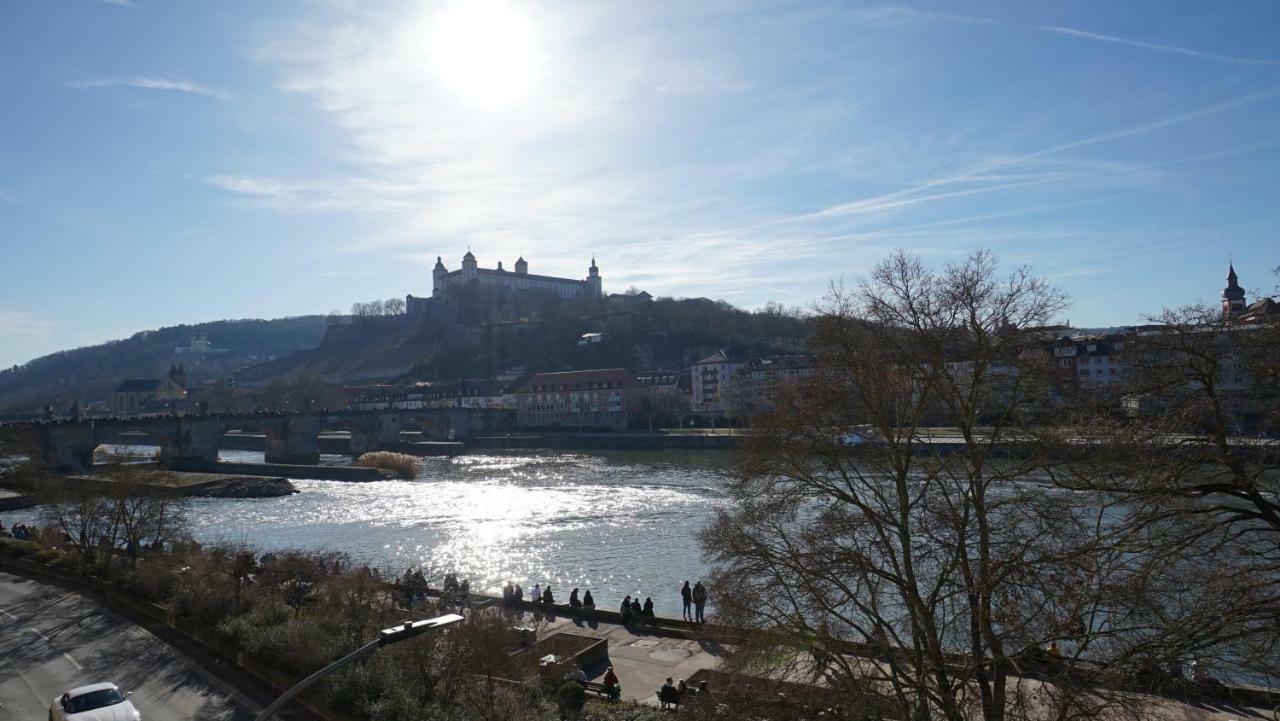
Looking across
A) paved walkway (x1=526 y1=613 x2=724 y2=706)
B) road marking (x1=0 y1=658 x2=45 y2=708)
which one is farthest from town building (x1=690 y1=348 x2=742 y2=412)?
road marking (x1=0 y1=658 x2=45 y2=708)

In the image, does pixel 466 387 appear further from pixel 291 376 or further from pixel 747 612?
pixel 747 612

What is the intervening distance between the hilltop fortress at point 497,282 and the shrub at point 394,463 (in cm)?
9458

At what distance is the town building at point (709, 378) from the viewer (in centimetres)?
8850

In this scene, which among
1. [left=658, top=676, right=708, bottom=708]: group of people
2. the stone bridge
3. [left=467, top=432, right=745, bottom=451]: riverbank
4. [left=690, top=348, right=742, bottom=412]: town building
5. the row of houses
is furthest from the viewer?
[left=690, top=348, right=742, bottom=412]: town building

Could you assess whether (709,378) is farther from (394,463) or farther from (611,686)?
(611,686)

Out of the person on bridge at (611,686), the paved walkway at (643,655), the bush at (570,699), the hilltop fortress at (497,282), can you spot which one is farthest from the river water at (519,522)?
the hilltop fortress at (497,282)

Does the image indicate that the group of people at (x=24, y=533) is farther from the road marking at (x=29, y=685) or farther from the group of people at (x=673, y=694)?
the group of people at (x=673, y=694)

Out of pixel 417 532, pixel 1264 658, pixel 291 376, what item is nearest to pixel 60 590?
pixel 417 532

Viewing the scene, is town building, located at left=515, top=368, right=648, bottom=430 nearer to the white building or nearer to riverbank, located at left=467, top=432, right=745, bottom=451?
riverbank, located at left=467, top=432, right=745, bottom=451

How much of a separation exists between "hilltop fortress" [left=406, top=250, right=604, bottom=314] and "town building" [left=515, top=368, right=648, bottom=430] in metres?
63.0

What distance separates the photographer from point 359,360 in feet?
497

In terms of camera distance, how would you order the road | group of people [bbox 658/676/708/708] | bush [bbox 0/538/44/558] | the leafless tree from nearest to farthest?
the leafless tree < group of people [bbox 658/676/708/708] < the road < bush [bbox 0/538/44/558]

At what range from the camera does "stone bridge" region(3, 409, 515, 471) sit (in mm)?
54938

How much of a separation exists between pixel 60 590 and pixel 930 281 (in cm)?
2069
